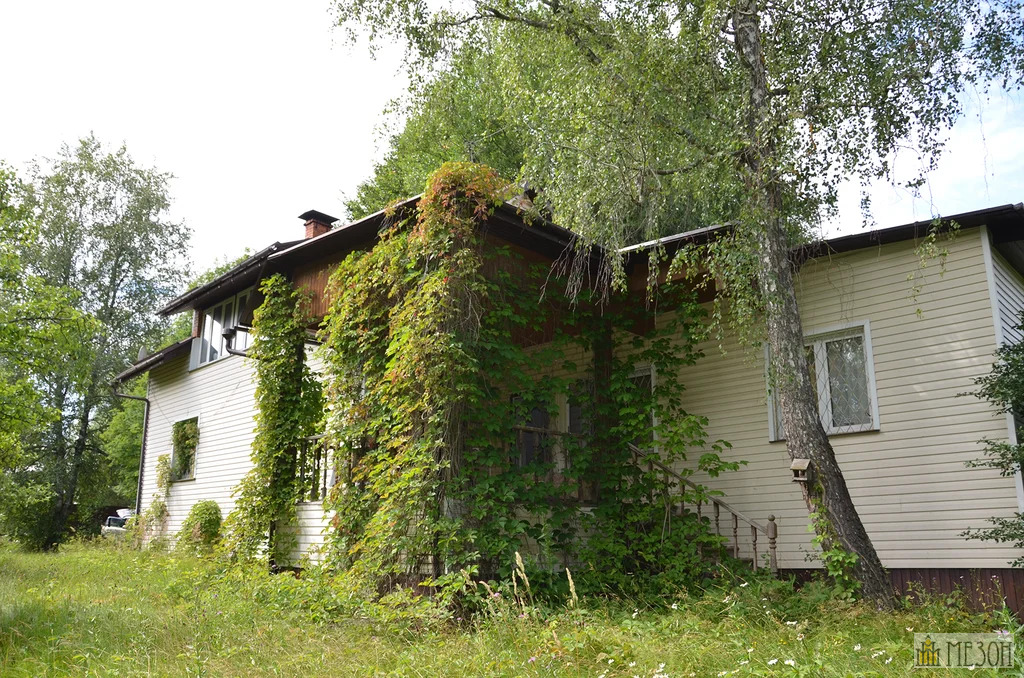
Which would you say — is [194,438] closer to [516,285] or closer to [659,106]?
[516,285]

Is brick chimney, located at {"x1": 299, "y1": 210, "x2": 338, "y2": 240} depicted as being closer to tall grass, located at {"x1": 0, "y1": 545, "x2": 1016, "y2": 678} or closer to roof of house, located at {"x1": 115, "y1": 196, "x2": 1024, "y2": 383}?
roof of house, located at {"x1": 115, "y1": 196, "x2": 1024, "y2": 383}

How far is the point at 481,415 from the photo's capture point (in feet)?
26.3

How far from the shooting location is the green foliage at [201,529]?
45.2ft

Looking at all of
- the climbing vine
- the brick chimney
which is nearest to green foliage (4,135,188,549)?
the brick chimney

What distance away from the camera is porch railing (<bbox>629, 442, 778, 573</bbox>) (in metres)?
8.42

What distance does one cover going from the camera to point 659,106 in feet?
28.0

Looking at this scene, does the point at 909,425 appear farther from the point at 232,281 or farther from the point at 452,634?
the point at 232,281

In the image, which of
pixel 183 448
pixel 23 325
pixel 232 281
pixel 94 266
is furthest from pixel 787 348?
pixel 94 266

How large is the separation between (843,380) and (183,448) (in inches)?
577

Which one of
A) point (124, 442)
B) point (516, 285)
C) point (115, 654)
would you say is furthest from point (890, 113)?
point (124, 442)

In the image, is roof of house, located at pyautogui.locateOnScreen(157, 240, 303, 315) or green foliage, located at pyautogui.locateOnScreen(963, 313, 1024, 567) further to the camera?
roof of house, located at pyautogui.locateOnScreen(157, 240, 303, 315)

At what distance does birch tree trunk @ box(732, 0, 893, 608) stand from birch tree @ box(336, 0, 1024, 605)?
0.02m

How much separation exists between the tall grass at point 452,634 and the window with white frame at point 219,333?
7087 millimetres

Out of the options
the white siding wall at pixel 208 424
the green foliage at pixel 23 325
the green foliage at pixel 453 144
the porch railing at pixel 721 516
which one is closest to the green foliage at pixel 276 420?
the white siding wall at pixel 208 424
